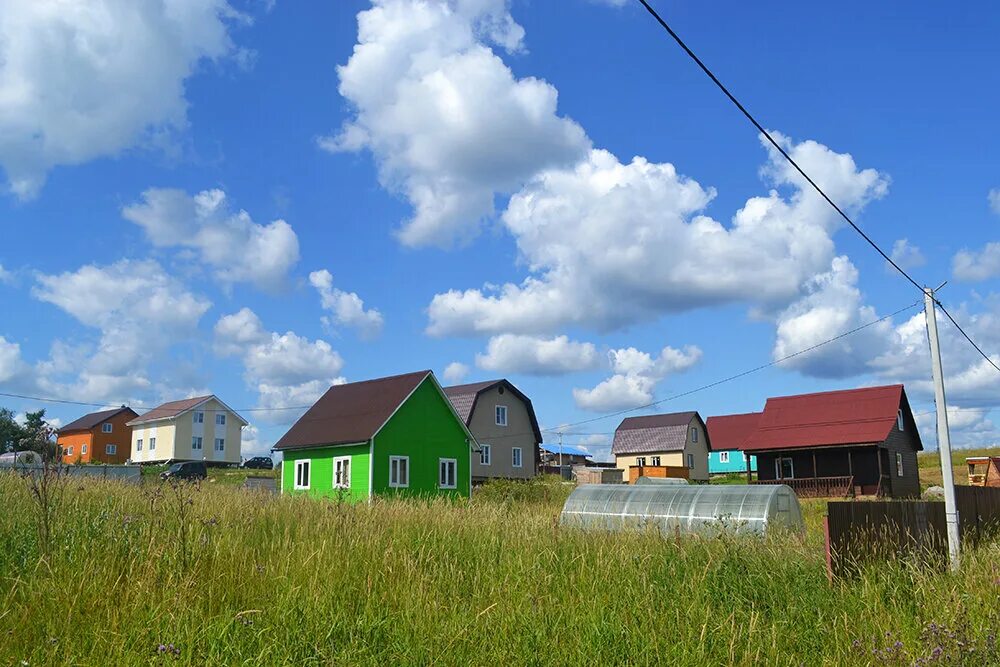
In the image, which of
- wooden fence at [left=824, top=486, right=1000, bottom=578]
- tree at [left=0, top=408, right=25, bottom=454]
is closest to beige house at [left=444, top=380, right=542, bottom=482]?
wooden fence at [left=824, top=486, right=1000, bottom=578]

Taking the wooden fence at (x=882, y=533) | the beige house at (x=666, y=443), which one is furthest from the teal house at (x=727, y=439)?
the wooden fence at (x=882, y=533)

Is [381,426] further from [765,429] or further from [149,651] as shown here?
[149,651]

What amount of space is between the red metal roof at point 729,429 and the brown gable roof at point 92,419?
195ft

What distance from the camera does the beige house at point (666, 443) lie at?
7081 cm

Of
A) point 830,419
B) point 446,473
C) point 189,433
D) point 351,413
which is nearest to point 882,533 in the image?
point 446,473

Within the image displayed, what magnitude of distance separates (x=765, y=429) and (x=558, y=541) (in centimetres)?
3740

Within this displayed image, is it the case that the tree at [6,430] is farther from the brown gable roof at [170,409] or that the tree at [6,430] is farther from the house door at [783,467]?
the house door at [783,467]

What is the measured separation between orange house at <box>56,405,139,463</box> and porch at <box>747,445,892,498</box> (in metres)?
65.3

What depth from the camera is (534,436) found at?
56781 mm

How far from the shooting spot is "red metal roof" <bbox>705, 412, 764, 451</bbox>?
249 feet

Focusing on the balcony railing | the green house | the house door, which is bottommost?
the balcony railing

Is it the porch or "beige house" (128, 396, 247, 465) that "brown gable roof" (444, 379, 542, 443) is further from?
"beige house" (128, 396, 247, 465)

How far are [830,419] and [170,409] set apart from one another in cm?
5915

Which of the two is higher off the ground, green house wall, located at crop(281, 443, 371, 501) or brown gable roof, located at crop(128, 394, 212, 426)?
brown gable roof, located at crop(128, 394, 212, 426)
